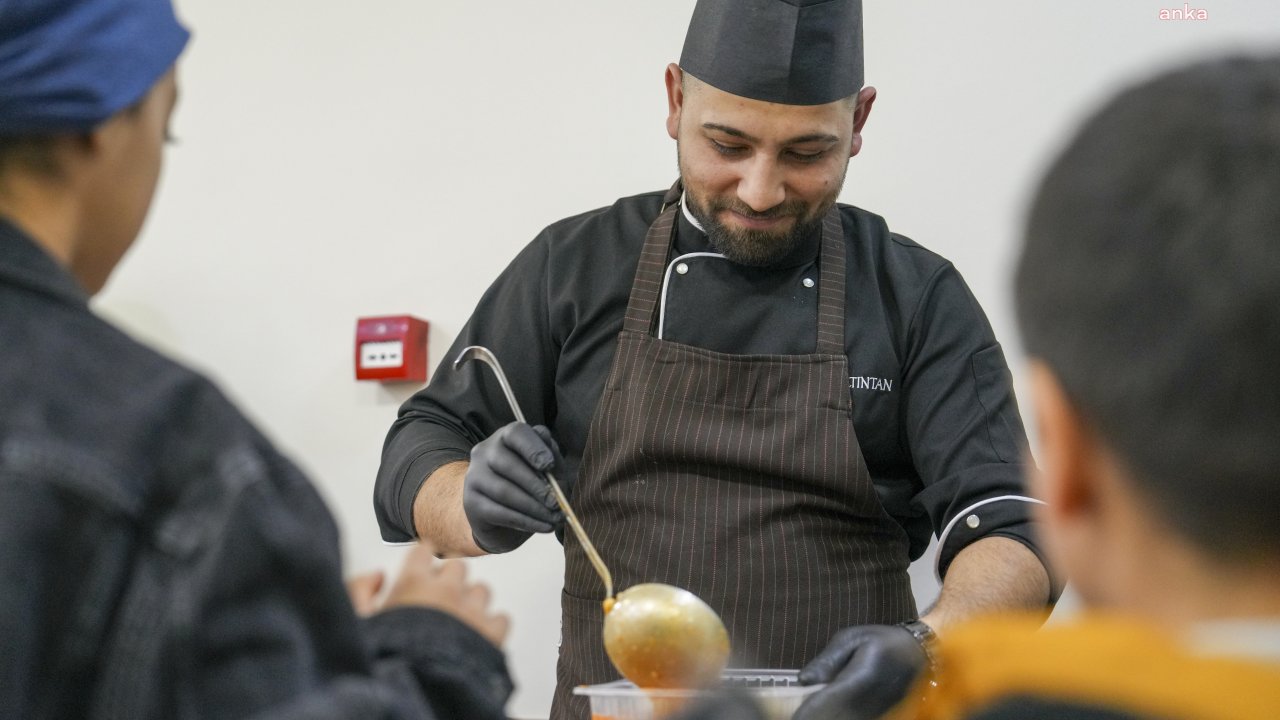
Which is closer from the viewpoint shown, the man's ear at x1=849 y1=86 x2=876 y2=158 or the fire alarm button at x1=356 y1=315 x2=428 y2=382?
the man's ear at x1=849 y1=86 x2=876 y2=158

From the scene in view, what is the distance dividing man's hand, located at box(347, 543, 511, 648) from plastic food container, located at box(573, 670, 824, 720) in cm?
21

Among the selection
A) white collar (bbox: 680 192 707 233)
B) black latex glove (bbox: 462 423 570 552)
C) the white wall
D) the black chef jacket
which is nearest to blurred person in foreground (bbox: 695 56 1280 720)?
black latex glove (bbox: 462 423 570 552)

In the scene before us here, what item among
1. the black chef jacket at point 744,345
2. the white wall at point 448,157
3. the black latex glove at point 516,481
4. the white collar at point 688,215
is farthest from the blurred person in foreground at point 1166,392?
the white wall at point 448,157

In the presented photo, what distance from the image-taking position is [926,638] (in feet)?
4.26

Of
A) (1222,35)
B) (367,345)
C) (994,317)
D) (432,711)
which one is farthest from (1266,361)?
(367,345)

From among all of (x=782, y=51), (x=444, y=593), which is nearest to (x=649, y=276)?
(x=782, y=51)

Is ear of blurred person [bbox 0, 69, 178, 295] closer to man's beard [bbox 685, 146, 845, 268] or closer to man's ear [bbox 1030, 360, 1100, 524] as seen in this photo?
man's ear [bbox 1030, 360, 1100, 524]

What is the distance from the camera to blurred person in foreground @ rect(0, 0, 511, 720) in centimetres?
62

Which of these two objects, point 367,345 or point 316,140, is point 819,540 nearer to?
point 367,345

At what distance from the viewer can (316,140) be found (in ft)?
7.24

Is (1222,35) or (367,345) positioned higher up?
(1222,35)

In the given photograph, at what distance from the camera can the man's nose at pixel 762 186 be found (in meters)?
1.61

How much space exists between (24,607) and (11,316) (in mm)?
167

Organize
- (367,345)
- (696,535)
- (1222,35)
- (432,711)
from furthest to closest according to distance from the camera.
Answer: (367,345), (1222,35), (696,535), (432,711)
